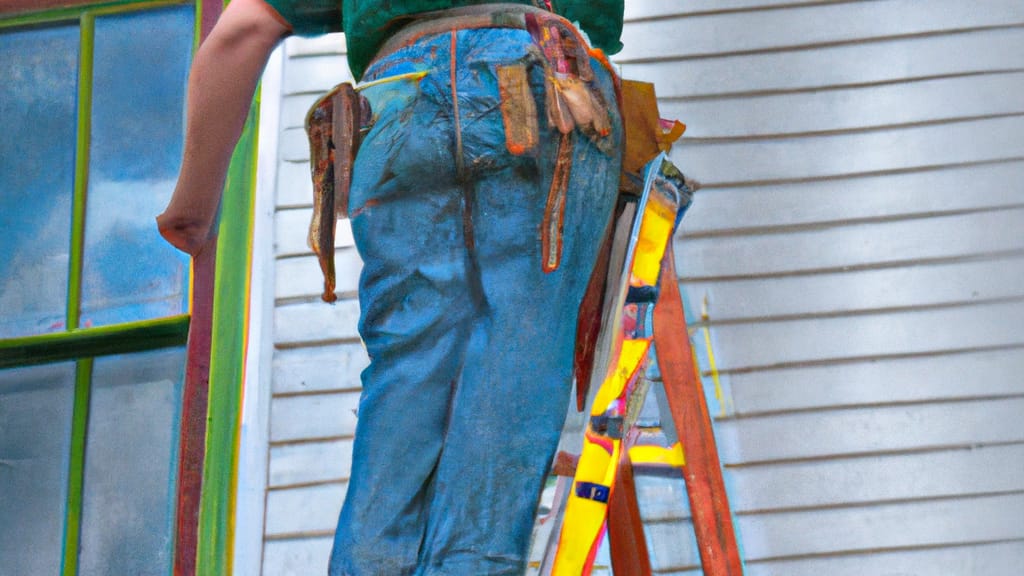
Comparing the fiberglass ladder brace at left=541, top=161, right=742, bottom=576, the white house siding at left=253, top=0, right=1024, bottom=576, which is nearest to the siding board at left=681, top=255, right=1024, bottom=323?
the white house siding at left=253, top=0, right=1024, bottom=576

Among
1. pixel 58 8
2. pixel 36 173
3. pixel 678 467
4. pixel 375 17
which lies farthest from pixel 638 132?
pixel 58 8

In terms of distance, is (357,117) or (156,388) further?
(156,388)

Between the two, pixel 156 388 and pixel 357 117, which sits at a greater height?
pixel 357 117

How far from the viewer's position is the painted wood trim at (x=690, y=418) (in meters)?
2.12

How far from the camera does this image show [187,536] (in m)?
3.21

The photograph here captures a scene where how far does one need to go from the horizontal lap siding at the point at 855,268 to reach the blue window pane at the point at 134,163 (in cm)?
132

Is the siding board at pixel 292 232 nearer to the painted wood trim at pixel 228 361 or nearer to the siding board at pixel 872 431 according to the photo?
the painted wood trim at pixel 228 361

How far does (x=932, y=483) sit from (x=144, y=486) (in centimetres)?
198

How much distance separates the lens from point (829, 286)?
325 cm

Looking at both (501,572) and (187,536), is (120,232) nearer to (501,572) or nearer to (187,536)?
(187,536)

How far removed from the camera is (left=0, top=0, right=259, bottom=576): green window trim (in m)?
3.24

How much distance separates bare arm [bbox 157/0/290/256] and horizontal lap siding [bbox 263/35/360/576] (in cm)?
134

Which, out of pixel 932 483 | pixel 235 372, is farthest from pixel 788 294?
pixel 235 372

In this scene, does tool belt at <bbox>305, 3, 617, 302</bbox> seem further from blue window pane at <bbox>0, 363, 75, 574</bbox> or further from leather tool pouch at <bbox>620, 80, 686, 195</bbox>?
blue window pane at <bbox>0, 363, 75, 574</bbox>
